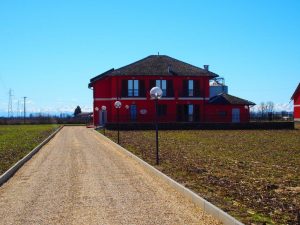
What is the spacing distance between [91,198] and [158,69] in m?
Result: 47.8

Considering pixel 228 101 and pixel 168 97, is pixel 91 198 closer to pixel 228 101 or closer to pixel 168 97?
pixel 168 97

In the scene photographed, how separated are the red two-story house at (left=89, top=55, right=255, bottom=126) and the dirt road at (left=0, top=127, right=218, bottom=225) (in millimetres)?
39715

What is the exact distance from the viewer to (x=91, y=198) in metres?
11.4

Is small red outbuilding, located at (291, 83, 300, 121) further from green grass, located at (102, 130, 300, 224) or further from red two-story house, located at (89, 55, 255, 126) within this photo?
green grass, located at (102, 130, 300, 224)

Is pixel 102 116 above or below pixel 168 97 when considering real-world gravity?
below

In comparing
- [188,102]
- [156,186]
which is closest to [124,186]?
[156,186]

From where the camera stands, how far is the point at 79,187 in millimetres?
13117

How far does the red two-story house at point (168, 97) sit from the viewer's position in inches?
2271

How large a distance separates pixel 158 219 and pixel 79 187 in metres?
4.33

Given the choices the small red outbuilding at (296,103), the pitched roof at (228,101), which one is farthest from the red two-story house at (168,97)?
the small red outbuilding at (296,103)

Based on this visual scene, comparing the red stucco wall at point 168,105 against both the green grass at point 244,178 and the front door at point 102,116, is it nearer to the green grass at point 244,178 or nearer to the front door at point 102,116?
the front door at point 102,116

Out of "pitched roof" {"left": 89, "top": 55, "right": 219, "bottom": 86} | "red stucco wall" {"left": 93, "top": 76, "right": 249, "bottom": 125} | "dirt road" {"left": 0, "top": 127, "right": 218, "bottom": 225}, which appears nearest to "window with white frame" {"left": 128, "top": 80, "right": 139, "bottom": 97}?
"red stucco wall" {"left": 93, "top": 76, "right": 249, "bottom": 125}

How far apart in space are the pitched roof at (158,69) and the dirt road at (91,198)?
39778 millimetres

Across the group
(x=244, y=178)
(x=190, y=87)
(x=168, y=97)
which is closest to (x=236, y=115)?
(x=190, y=87)
